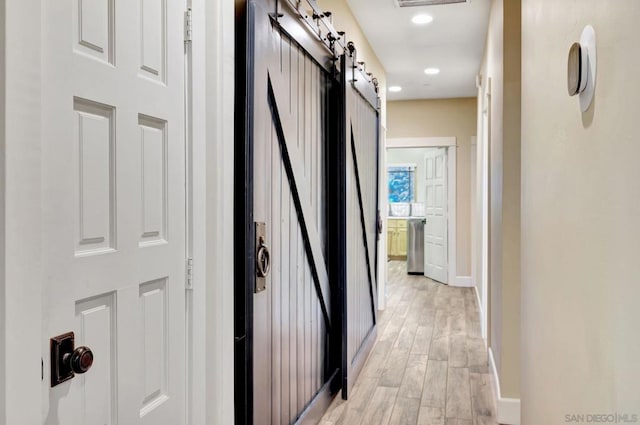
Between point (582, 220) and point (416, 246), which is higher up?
point (582, 220)

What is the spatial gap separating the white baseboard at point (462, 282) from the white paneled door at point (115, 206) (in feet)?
20.8

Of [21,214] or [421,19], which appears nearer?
[21,214]

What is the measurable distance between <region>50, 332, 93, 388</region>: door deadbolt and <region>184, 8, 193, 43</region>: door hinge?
899 mm

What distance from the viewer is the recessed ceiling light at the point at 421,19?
13.4 ft

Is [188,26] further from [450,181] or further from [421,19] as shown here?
[450,181]

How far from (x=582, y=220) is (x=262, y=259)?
1.14 m

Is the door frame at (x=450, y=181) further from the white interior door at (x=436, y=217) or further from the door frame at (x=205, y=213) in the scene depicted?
the door frame at (x=205, y=213)

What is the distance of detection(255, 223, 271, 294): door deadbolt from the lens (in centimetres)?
188

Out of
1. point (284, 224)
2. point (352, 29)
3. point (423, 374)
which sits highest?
point (352, 29)

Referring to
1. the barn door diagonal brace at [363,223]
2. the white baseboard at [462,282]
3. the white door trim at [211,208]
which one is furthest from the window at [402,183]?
the white door trim at [211,208]

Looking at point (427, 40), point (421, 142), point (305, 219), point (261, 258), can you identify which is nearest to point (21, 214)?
point (261, 258)

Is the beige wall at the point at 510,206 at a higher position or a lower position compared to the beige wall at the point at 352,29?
lower

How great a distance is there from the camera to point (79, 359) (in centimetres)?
107

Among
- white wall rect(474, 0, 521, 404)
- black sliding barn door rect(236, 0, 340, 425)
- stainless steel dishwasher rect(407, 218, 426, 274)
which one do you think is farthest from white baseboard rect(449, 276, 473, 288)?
black sliding barn door rect(236, 0, 340, 425)
